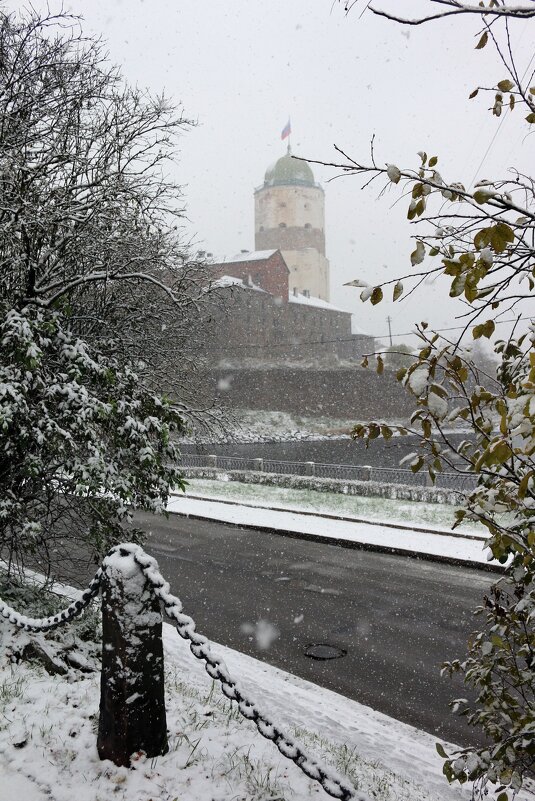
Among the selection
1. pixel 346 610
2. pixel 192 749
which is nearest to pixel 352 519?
pixel 346 610

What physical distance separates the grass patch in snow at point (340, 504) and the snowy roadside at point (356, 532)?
1.63 ft

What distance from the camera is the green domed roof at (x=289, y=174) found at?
10162 centimetres

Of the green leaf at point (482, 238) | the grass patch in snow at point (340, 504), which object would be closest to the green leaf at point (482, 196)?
the green leaf at point (482, 238)

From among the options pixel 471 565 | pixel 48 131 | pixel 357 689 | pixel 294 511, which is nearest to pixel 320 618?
pixel 357 689

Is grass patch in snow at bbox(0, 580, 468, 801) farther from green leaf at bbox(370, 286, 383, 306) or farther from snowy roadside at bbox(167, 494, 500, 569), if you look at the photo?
snowy roadside at bbox(167, 494, 500, 569)

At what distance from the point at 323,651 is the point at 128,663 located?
511 cm

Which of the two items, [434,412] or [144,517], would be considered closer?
[434,412]

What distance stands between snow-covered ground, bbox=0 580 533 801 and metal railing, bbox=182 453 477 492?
11066 millimetres

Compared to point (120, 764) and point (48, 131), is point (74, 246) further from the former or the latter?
point (120, 764)

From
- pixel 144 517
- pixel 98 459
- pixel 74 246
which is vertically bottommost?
pixel 144 517

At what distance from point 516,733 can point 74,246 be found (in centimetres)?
603

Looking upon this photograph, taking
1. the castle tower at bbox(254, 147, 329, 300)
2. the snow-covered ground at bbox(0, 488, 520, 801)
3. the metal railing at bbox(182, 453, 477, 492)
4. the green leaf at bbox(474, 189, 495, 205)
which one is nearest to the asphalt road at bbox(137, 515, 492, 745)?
the snow-covered ground at bbox(0, 488, 520, 801)

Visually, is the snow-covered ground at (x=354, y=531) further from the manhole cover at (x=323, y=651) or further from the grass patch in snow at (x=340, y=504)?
the manhole cover at (x=323, y=651)

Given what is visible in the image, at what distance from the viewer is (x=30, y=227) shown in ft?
19.5
